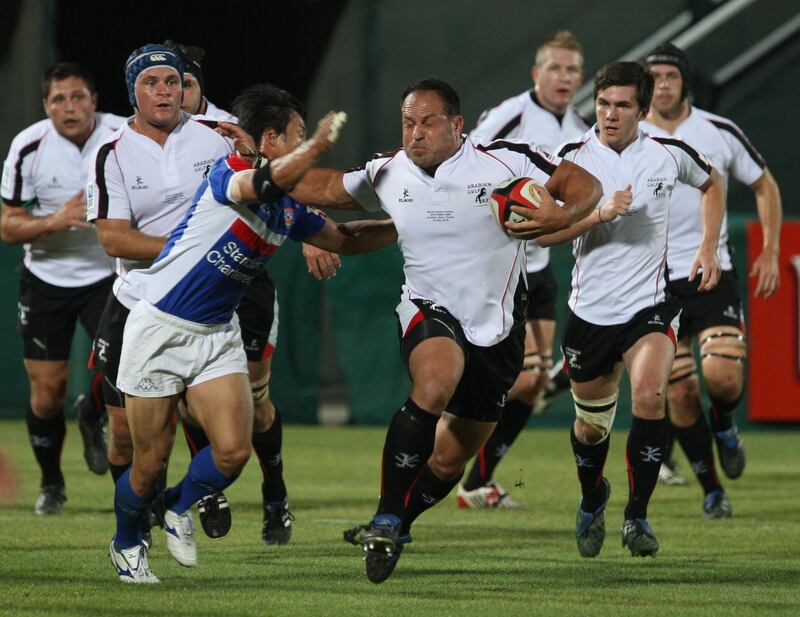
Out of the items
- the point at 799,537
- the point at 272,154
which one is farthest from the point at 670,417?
the point at 272,154

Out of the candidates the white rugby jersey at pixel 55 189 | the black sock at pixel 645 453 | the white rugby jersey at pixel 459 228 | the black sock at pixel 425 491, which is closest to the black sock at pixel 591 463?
the black sock at pixel 645 453

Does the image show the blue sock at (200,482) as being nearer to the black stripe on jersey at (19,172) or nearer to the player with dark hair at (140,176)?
the player with dark hair at (140,176)

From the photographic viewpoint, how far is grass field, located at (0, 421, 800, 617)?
6.19 meters

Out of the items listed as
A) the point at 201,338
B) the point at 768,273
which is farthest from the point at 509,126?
the point at 201,338

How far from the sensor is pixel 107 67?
20.5 metres

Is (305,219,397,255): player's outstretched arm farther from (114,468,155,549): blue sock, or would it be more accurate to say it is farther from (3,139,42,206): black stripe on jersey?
(3,139,42,206): black stripe on jersey

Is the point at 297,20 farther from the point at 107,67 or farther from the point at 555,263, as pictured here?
the point at 555,263

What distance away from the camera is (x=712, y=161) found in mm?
9664

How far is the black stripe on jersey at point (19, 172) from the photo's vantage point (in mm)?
9188

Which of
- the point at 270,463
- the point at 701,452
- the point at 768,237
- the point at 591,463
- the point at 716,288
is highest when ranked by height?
the point at 768,237

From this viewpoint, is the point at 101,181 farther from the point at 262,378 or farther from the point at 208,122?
the point at 262,378

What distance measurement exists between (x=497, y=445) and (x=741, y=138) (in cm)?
235

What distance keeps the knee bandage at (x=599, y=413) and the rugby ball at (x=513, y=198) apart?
4.74ft

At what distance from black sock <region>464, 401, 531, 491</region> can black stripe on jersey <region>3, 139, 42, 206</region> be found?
3.07 metres
